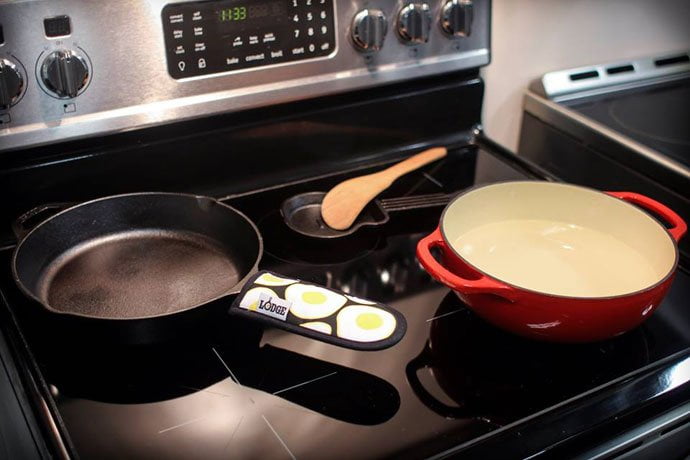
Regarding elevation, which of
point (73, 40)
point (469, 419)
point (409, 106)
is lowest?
point (469, 419)

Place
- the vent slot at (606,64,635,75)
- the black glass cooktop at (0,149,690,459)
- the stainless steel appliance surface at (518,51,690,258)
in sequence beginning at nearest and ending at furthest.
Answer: the black glass cooktop at (0,149,690,459) → the stainless steel appliance surface at (518,51,690,258) → the vent slot at (606,64,635,75)

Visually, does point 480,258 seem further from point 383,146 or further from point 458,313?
point 383,146

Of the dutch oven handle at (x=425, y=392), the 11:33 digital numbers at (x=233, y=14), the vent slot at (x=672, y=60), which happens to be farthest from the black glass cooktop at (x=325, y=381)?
the vent slot at (x=672, y=60)

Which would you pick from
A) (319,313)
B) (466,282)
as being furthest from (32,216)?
(466,282)

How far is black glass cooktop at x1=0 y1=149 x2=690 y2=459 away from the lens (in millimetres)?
570

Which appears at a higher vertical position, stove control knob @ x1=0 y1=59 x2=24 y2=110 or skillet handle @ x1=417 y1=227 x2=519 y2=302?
stove control knob @ x1=0 y1=59 x2=24 y2=110

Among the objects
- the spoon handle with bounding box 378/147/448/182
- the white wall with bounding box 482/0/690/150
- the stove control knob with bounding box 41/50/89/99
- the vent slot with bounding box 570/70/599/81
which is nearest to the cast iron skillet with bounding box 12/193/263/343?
the stove control knob with bounding box 41/50/89/99

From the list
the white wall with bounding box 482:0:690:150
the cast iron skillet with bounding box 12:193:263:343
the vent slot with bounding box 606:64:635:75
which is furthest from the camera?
the vent slot with bounding box 606:64:635:75

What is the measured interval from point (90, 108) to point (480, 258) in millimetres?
436

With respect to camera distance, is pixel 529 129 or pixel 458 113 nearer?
pixel 458 113

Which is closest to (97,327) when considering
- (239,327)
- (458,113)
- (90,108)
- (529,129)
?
(239,327)

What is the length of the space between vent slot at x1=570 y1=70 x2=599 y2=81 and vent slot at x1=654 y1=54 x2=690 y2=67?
0.13 m

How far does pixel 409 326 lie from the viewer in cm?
69

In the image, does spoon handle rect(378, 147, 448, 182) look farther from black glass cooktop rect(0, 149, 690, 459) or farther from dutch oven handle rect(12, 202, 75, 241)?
dutch oven handle rect(12, 202, 75, 241)
